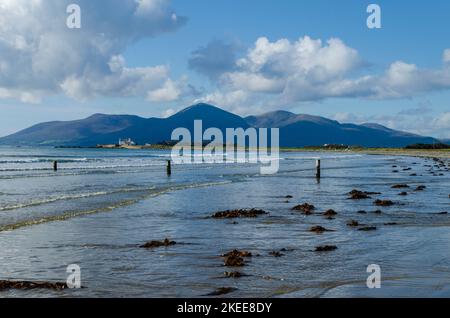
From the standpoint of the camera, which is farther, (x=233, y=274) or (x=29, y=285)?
(x=233, y=274)

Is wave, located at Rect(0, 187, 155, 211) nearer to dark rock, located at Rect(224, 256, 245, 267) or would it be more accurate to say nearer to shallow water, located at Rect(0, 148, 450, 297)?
shallow water, located at Rect(0, 148, 450, 297)

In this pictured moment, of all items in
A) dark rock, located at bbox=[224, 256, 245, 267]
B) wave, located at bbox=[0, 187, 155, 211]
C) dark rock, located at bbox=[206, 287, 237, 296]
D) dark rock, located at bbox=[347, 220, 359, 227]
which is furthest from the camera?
wave, located at bbox=[0, 187, 155, 211]

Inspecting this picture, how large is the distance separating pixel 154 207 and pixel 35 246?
41.9 ft

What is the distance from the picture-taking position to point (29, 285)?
39.4 feet

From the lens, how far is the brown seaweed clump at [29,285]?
1186cm

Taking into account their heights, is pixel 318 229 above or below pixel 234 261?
below

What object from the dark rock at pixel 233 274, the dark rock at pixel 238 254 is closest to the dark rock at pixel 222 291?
the dark rock at pixel 233 274

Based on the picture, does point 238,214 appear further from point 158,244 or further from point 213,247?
point 158,244

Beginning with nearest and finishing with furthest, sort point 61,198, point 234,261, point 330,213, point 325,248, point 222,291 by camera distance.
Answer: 1. point 222,291
2. point 234,261
3. point 325,248
4. point 330,213
5. point 61,198

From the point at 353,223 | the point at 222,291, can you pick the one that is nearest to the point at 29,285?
the point at 222,291

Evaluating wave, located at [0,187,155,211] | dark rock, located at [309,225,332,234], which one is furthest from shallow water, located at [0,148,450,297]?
dark rock, located at [309,225,332,234]

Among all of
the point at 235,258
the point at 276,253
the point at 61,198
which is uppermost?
the point at 235,258

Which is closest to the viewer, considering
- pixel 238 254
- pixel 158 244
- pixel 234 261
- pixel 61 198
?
pixel 234 261

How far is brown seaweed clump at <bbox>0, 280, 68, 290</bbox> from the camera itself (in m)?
11.9
